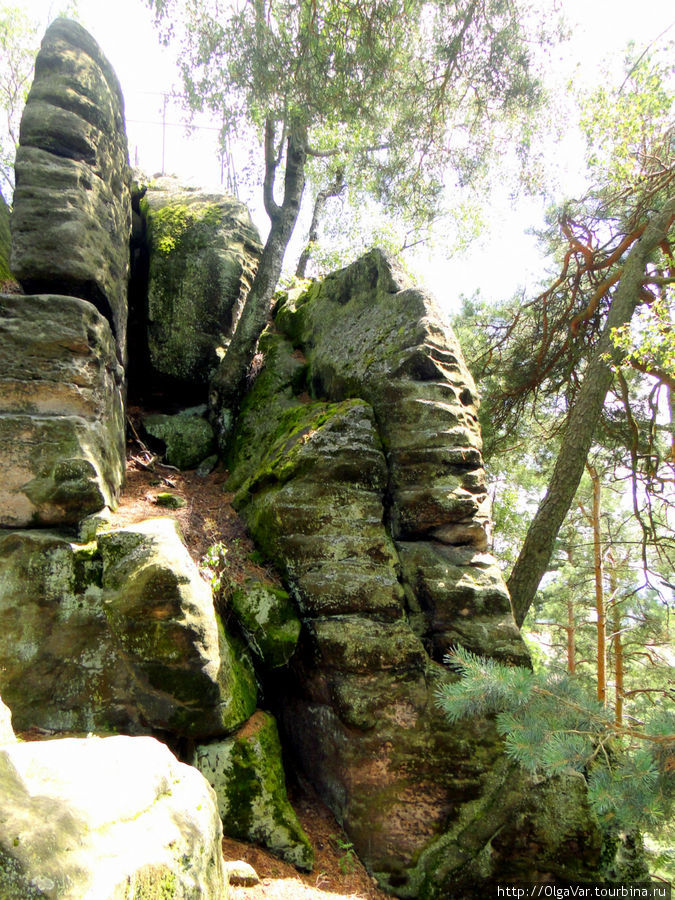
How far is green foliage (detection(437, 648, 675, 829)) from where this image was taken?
10.4ft

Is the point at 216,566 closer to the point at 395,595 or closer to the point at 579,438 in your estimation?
the point at 395,595

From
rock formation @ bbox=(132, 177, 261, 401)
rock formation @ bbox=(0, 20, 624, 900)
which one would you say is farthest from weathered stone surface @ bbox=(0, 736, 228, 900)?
rock formation @ bbox=(132, 177, 261, 401)

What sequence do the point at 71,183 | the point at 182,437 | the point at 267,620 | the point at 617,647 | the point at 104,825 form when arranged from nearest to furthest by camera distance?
1. the point at 104,825
2. the point at 267,620
3. the point at 71,183
4. the point at 182,437
5. the point at 617,647

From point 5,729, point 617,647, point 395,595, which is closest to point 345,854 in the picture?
point 395,595

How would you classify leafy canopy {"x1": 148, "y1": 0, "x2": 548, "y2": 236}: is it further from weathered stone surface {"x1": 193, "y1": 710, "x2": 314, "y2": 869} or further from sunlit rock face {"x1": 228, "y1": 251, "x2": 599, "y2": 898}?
weathered stone surface {"x1": 193, "y1": 710, "x2": 314, "y2": 869}

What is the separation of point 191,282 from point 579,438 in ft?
21.8

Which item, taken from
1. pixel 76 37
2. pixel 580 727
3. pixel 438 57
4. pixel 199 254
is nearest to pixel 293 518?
pixel 580 727

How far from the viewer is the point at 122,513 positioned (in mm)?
5867

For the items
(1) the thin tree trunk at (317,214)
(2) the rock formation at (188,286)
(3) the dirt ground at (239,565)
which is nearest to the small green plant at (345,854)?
(3) the dirt ground at (239,565)

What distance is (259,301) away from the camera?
8875mm

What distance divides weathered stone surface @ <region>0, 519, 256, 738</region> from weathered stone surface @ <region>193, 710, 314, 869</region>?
191 millimetres

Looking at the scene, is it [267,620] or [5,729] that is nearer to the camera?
[5,729]

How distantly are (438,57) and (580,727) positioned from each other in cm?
951

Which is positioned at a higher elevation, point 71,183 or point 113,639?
point 71,183
